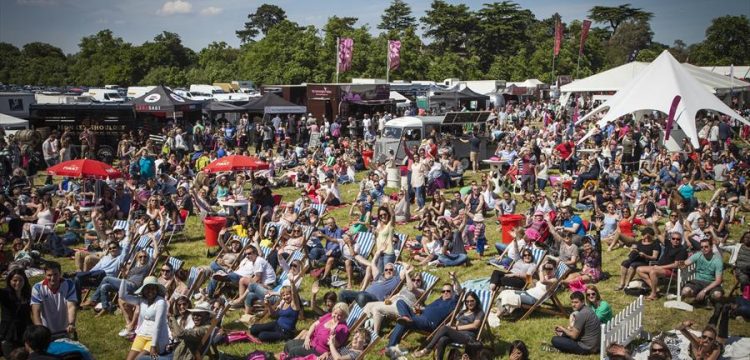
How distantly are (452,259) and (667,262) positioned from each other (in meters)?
3.53

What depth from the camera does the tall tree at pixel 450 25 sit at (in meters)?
85.1

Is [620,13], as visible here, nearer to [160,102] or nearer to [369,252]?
[160,102]

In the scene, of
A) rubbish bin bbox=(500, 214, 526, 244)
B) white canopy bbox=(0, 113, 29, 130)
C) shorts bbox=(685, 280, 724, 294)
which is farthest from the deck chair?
white canopy bbox=(0, 113, 29, 130)

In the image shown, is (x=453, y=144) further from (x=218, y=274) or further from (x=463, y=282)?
(x=218, y=274)

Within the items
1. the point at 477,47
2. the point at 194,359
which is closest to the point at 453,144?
the point at 194,359

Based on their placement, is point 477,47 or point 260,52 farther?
point 477,47

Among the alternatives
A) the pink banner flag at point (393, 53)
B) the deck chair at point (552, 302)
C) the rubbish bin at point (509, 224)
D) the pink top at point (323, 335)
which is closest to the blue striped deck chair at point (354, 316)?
the pink top at point (323, 335)

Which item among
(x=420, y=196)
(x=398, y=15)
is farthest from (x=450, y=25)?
(x=420, y=196)

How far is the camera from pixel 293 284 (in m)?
8.66

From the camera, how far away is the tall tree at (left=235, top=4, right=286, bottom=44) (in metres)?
140

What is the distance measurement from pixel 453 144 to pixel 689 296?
1324 cm

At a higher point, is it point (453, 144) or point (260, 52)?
point (260, 52)

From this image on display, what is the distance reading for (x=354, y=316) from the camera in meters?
8.45

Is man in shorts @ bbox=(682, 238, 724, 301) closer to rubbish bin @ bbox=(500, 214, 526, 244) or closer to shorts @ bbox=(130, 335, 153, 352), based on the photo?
rubbish bin @ bbox=(500, 214, 526, 244)
